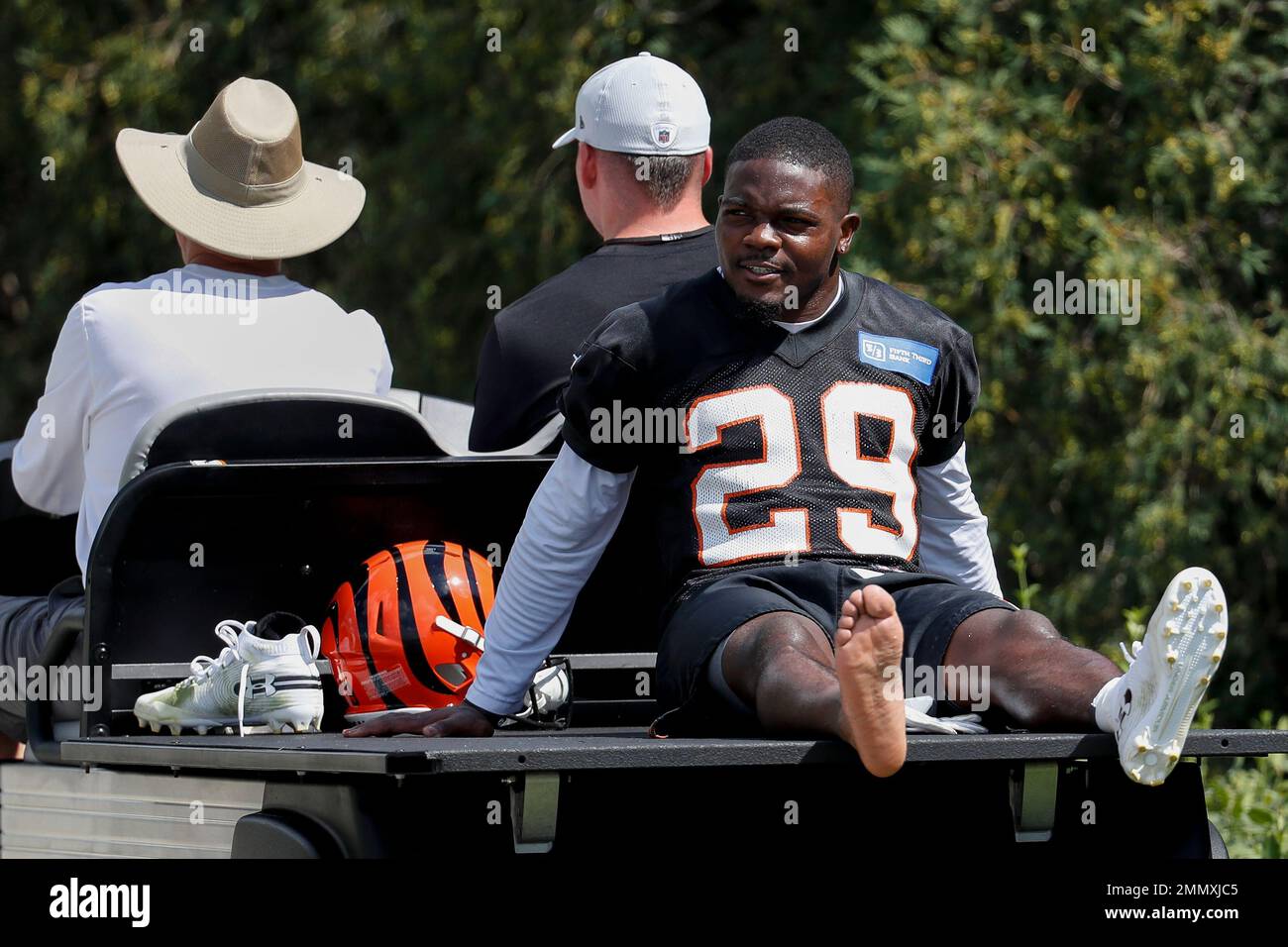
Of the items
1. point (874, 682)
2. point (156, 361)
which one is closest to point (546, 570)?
point (874, 682)

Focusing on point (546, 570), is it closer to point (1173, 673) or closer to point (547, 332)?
point (547, 332)

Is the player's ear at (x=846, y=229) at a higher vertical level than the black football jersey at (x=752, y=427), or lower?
higher

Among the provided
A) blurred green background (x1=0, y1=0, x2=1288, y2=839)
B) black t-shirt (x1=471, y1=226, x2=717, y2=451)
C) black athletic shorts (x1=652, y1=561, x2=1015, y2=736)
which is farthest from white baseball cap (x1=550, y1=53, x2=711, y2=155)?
blurred green background (x1=0, y1=0, x2=1288, y2=839)

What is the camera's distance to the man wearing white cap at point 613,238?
4.21m

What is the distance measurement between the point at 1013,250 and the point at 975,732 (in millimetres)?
4199

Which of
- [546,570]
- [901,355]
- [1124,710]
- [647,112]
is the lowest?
[1124,710]

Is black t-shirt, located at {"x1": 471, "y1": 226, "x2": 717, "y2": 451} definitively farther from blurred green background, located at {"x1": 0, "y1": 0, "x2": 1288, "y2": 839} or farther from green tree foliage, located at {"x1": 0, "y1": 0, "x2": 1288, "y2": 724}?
green tree foliage, located at {"x1": 0, "y1": 0, "x2": 1288, "y2": 724}

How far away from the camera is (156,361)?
13.4 ft

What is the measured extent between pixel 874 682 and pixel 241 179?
235 cm

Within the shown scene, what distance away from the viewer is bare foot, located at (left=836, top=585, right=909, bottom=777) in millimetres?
2729

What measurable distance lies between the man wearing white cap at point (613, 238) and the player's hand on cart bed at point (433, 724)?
3.10ft

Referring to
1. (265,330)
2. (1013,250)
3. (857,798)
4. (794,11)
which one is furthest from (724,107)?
(857,798)

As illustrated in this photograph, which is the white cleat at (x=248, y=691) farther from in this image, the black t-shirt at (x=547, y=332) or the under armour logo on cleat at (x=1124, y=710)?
the under armour logo on cleat at (x=1124, y=710)

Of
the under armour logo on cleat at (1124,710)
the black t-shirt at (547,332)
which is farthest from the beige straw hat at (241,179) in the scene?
the under armour logo on cleat at (1124,710)
